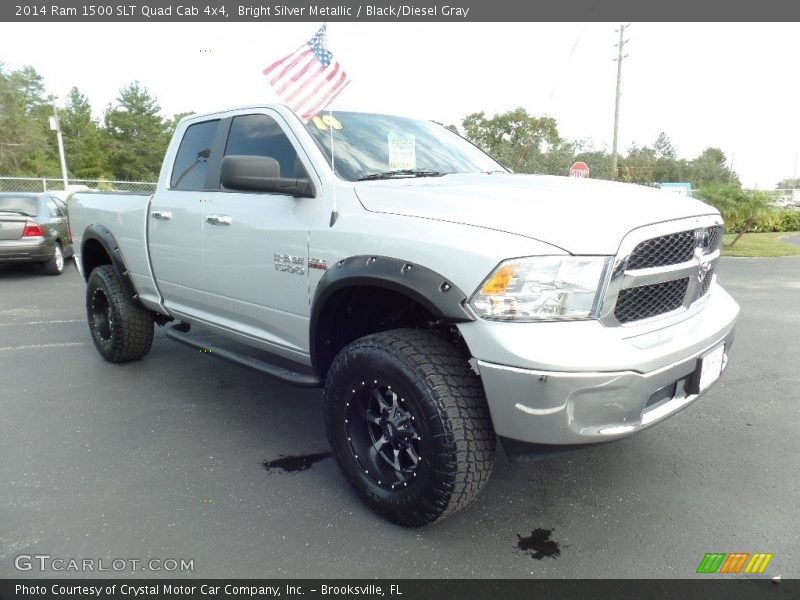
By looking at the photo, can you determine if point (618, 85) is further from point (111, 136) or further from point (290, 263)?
point (111, 136)

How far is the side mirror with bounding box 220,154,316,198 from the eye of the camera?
2.79 m

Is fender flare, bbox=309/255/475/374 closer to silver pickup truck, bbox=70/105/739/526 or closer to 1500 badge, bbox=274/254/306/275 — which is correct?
silver pickup truck, bbox=70/105/739/526

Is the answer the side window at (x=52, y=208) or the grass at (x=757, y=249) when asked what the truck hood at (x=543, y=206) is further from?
the grass at (x=757, y=249)

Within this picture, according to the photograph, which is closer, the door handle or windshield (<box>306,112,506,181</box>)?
windshield (<box>306,112,506,181</box>)

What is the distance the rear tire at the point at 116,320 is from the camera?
4805 millimetres

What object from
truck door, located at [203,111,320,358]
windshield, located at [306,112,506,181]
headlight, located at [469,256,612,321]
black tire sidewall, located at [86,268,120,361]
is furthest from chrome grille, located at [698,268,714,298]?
black tire sidewall, located at [86,268,120,361]

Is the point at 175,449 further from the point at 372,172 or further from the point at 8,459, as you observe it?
the point at 372,172

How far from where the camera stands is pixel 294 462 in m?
3.29

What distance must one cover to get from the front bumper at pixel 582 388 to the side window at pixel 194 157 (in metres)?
2.57

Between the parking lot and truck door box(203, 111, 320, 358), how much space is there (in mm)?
740

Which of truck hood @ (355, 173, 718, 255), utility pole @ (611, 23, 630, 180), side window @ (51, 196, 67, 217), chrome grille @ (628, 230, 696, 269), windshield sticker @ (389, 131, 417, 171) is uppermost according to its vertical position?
utility pole @ (611, 23, 630, 180)

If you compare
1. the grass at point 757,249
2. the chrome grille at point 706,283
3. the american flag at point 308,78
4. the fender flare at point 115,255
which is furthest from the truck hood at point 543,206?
the grass at point 757,249
